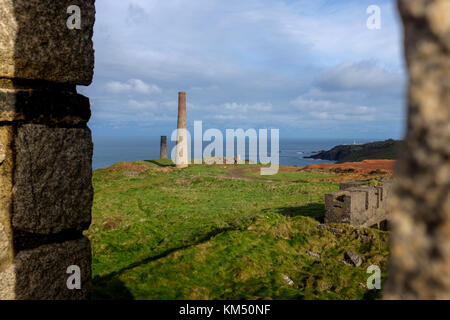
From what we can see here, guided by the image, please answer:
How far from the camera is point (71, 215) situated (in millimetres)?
3070

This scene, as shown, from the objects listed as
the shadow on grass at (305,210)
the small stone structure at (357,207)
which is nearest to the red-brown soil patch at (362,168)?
the shadow on grass at (305,210)

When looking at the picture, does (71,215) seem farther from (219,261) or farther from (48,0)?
(219,261)

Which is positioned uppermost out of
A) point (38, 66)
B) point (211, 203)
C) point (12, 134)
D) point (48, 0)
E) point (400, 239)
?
point (48, 0)

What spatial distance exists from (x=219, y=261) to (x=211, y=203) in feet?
28.4

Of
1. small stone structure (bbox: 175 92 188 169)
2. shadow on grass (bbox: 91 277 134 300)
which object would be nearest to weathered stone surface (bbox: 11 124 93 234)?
shadow on grass (bbox: 91 277 134 300)

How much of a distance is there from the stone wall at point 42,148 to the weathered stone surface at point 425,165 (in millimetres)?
2812

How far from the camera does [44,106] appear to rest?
2930 millimetres

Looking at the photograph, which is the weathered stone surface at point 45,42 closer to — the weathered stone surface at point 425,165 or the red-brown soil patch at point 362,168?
the weathered stone surface at point 425,165

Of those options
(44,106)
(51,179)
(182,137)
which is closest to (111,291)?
(51,179)

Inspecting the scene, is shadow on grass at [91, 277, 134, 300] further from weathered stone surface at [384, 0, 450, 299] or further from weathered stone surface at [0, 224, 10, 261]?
weathered stone surface at [384, 0, 450, 299]

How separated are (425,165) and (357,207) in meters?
9.50

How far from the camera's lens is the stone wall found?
273cm

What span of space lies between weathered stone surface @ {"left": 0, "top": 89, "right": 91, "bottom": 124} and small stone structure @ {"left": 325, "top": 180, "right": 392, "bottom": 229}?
798cm
